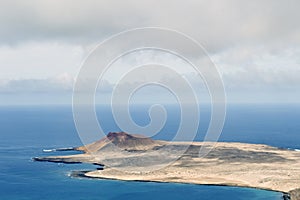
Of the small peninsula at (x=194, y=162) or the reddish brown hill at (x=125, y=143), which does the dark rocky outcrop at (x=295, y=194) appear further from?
the reddish brown hill at (x=125, y=143)

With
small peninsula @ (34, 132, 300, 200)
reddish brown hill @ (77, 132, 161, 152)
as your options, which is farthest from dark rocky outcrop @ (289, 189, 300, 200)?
reddish brown hill @ (77, 132, 161, 152)

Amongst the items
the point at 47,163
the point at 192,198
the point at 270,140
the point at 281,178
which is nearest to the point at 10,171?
the point at 47,163

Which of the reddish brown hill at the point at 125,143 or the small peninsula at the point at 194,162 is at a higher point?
the reddish brown hill at the point at 125,143

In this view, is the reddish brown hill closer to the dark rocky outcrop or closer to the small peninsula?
the small peninsula

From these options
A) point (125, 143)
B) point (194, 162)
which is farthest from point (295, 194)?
point (125, 143)

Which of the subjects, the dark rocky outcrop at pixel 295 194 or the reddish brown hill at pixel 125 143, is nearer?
the dark rocky outcrop at pixel 295 194

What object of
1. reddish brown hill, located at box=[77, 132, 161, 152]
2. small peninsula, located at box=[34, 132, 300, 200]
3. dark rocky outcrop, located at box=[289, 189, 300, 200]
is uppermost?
reddish brown hill, located at box=[77, 132, 161, 152]

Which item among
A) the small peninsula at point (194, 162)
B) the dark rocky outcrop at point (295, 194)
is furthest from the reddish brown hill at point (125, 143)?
the dark rocky outcrop at point (295, 194)

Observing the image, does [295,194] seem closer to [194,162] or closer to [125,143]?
[194,162]

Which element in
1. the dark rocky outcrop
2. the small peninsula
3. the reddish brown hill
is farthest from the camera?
the reddish brown hill
